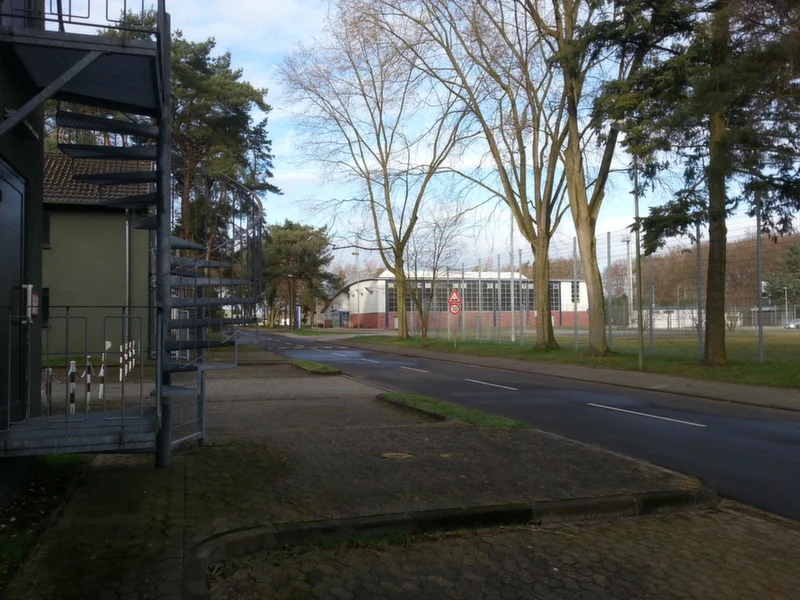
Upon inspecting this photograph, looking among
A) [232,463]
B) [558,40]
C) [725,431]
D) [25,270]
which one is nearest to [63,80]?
[25,270]

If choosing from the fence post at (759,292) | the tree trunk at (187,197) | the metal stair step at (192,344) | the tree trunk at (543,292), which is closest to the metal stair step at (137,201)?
the metal stair step at (192,344)

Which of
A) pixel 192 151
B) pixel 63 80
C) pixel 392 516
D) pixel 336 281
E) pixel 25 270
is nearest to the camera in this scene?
pixel 63 80

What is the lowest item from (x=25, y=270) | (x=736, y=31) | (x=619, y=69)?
(x=25, y=270)

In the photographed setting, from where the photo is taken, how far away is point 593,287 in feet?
81.4

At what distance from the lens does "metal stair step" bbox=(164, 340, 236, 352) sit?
22.5 ft

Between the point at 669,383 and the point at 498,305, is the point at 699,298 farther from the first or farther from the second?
the point at 498,305

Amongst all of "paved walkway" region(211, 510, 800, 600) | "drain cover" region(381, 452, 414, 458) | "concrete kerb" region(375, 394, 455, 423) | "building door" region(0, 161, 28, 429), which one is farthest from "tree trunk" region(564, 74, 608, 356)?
"building door" region(0, 161, 28, 429)

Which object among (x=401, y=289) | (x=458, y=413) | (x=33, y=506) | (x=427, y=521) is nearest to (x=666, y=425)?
(x=458, y=413)

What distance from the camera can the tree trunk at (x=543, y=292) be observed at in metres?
27.9

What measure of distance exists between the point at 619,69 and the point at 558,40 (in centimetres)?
232

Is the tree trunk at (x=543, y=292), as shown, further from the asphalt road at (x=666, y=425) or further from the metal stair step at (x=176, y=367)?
the metal stair step at (x=176, y=367)

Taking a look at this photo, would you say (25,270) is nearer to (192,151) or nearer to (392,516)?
(392,516)

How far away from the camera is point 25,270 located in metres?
6.36

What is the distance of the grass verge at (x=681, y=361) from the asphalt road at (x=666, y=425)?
3.06 metres
